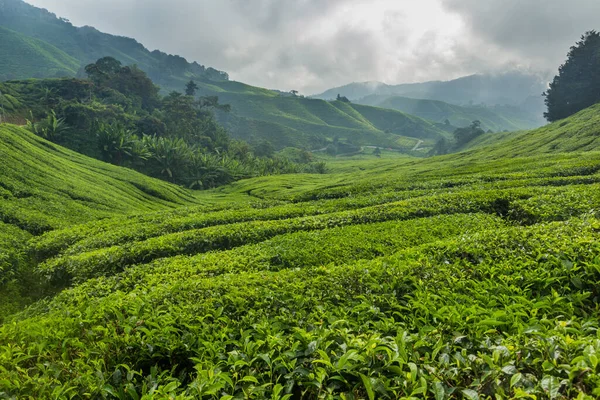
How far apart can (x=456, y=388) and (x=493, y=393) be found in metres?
0.37

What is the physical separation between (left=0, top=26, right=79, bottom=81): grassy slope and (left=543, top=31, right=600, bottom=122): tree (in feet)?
633

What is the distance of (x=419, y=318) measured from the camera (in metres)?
4.62

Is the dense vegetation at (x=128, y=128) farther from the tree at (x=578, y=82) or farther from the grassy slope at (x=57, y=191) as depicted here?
the tree at (x=578, y=82)

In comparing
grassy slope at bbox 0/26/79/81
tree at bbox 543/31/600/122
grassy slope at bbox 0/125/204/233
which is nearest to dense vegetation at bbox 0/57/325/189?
grassy slope at bbox 0/125/204/233

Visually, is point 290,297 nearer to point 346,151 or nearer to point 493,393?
point 493,393

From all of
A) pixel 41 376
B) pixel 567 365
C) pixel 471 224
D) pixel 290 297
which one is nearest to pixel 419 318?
pixel 567 365

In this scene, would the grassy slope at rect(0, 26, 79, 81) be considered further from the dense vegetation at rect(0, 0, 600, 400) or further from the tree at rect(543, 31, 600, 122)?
the tree at rect(543, 31, 600, 122)

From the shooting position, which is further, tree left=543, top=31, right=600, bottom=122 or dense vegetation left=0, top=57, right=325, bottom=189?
tree left=543, top=31, right=600, bottom=122

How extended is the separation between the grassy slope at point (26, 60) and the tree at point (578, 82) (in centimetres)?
19280

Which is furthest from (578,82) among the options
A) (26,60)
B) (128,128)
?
(26,60)

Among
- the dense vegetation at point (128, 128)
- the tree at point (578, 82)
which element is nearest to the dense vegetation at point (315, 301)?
the dense vegetation at point (128, 128)

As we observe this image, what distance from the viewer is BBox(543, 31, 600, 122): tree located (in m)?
72.4

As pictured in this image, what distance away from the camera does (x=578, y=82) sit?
74.6 metres

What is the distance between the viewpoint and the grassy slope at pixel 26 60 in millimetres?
157250
